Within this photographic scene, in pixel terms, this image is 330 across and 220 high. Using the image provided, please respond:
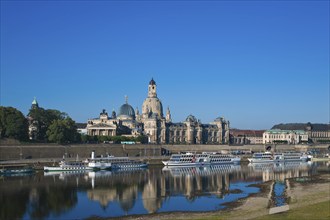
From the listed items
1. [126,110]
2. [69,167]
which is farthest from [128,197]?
[126,110]

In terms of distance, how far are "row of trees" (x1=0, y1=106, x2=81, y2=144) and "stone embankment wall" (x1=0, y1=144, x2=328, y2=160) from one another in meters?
2.19

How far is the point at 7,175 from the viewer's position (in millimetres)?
60844

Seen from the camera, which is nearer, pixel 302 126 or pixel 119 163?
pixel 119 163

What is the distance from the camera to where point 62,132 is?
85125 mm

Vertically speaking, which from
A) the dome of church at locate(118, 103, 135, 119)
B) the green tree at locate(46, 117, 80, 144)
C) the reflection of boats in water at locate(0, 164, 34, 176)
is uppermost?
the dome of church at locate(118, 103, 135, 119)

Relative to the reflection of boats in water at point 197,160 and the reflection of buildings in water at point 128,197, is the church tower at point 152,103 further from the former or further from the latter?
the reflection of buildings in water at point 128,197

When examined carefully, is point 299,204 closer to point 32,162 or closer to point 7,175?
point 7,175

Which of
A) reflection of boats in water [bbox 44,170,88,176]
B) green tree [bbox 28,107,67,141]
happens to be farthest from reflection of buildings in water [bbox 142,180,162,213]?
green tree [bbox 28,107,67,141]

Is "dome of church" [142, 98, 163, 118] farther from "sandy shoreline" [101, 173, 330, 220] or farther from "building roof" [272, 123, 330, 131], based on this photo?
"sandy shoreline" [101, 173, 330, 220]

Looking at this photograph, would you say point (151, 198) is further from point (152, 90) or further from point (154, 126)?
point (152, 90)

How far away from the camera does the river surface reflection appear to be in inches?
1443

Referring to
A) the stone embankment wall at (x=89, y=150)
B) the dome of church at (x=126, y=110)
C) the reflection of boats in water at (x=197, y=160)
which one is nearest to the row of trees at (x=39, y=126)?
the stone embankment wall at (x=89, y=150)

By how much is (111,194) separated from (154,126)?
83.3m

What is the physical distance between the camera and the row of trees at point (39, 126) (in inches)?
3108
